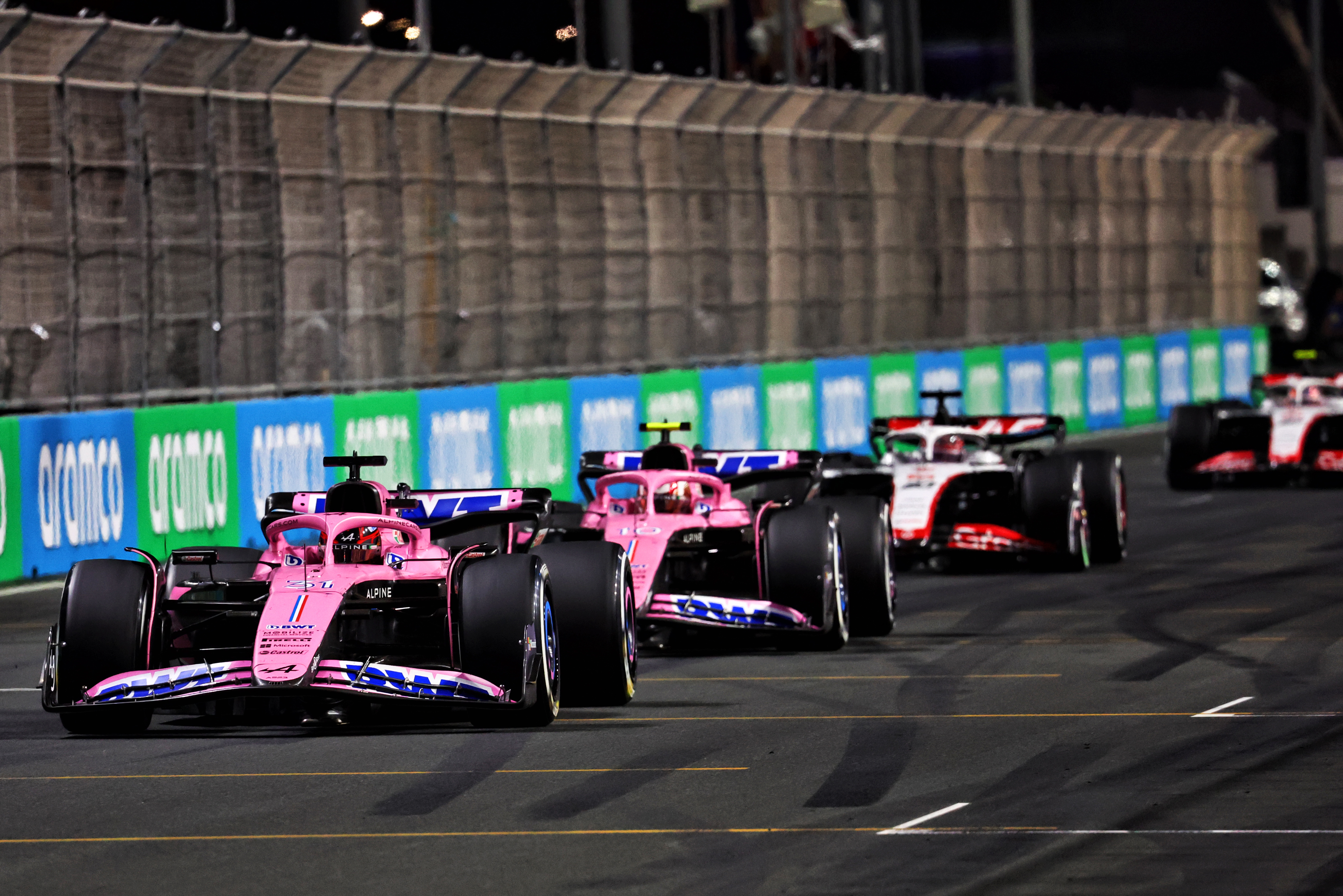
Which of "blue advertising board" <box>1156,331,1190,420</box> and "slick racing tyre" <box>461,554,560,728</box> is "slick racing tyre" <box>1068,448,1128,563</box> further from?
"blue advertising board" <box>1156,331,1190,420</box>

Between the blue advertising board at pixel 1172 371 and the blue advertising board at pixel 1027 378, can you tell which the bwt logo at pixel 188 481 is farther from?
the blue advertising board at pixel 1172 371

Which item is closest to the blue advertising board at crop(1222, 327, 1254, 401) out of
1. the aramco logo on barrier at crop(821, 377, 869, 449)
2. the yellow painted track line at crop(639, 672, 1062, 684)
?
the aramco logo on barrier at crop(821, 377, 869, 449)

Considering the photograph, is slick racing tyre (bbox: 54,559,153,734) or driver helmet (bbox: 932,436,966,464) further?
driver helmet (bbox: 932,436,966,464)

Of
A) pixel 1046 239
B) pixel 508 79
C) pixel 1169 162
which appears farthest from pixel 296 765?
pixel 1169 162

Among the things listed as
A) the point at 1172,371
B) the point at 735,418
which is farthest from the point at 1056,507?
the point at 1172,371

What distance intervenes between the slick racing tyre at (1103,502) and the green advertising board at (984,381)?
610 inches

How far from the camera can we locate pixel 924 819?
27.9 feet

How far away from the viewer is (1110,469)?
731 inches

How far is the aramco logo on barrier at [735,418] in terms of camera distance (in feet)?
92.3

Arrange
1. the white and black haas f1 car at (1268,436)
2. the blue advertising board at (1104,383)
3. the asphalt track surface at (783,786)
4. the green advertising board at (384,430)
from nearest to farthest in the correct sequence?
the asphalt track surface at (783,786) < the green advertising board at (384,430) < the white and black haas f1 car at (1268,436) < the blue advertising board at (1104,383)

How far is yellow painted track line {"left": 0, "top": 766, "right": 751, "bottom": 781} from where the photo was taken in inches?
380

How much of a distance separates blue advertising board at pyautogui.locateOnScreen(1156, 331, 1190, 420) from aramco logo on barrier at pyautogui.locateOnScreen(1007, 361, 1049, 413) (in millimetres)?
4261

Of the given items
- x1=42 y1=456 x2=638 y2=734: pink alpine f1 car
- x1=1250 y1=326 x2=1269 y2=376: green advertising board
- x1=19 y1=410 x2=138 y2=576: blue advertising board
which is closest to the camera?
x1=42 y1=456 x2=638 y2=734: pink alpine f1 car

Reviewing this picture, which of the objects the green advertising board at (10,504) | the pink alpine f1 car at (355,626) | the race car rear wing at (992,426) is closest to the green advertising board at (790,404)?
the race car rear wing at (992,426)
